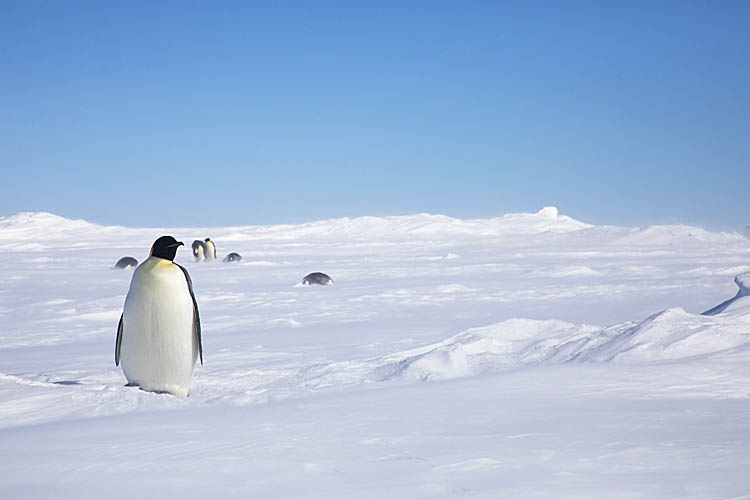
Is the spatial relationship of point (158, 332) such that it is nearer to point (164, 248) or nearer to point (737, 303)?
point (164, 248)

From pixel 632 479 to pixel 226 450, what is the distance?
1.03 metres

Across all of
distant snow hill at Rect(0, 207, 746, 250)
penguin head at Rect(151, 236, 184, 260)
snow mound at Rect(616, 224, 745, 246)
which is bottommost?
penguin head at Rect(151, 236, 184, 260)

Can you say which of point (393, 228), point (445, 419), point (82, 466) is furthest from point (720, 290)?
point (393, 228)

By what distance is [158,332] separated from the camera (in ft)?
12.2

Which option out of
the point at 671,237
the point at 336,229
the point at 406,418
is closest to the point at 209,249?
the point at 406,418

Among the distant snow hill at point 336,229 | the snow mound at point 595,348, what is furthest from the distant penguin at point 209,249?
the distant snow hill at point 336,229

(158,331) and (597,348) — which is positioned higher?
(158,331)

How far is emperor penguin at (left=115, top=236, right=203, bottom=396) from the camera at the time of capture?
12.2 feet

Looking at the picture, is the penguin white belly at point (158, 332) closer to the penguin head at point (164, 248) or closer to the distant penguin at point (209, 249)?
the penguin head at point (164, 248)

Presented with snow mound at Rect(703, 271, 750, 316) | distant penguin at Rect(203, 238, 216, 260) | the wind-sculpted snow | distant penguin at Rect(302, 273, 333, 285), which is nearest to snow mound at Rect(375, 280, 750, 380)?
the wind-sculpted snow

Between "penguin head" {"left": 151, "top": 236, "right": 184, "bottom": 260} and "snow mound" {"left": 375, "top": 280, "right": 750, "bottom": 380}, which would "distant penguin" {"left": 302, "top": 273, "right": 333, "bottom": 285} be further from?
"penguin head" {"left": 151, "top": 236, "right": 184, "bottom": 260}

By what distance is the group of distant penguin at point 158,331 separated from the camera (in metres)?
3.72

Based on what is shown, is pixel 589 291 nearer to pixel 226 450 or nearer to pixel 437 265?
pixel 437 265

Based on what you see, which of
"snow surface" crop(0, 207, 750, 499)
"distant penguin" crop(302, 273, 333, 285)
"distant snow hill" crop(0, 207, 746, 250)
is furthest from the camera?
"distant snow hill" crop(0, 207, 746, 250)
